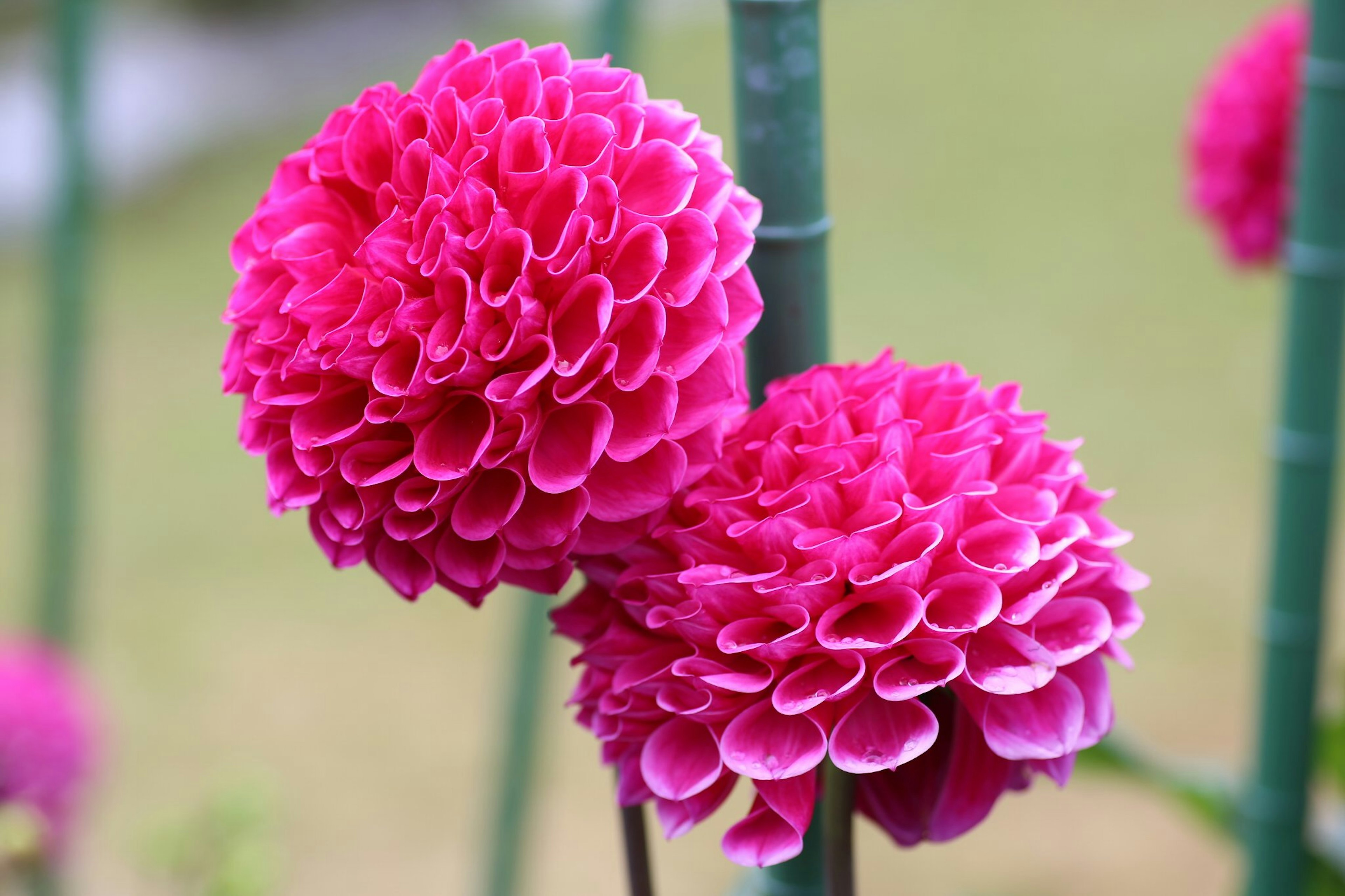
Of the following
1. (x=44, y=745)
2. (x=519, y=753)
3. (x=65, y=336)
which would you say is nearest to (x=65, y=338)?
(x=65, y=336)

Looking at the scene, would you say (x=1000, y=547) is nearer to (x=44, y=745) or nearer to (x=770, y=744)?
(x=770, y=744)

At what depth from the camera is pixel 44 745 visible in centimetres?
62

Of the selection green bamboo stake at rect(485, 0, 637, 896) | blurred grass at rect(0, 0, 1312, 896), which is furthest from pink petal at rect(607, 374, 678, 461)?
green bamboo stake at rect(485, 0, 637, 896)

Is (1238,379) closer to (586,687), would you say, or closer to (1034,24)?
(1034,24)

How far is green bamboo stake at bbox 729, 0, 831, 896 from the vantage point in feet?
0.93

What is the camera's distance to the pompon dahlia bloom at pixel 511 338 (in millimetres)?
234

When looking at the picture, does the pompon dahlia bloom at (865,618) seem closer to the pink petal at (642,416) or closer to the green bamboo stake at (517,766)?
the pink petal at (642,416)

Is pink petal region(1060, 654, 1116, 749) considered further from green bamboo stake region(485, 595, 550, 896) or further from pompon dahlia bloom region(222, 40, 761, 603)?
green bamboo stake region(485, 595, 550, 896)

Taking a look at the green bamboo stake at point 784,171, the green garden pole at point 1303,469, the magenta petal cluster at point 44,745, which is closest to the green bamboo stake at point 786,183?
the green bamboo stake at point 784,171

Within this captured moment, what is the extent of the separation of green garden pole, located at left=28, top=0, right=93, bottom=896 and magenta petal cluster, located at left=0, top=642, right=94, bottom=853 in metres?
0.04

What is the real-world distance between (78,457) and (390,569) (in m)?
Answer: 0.57

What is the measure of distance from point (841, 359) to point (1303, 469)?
65.5 inches

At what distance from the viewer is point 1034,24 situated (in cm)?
331

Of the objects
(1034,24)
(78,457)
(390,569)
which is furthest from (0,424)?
(1034,24)
